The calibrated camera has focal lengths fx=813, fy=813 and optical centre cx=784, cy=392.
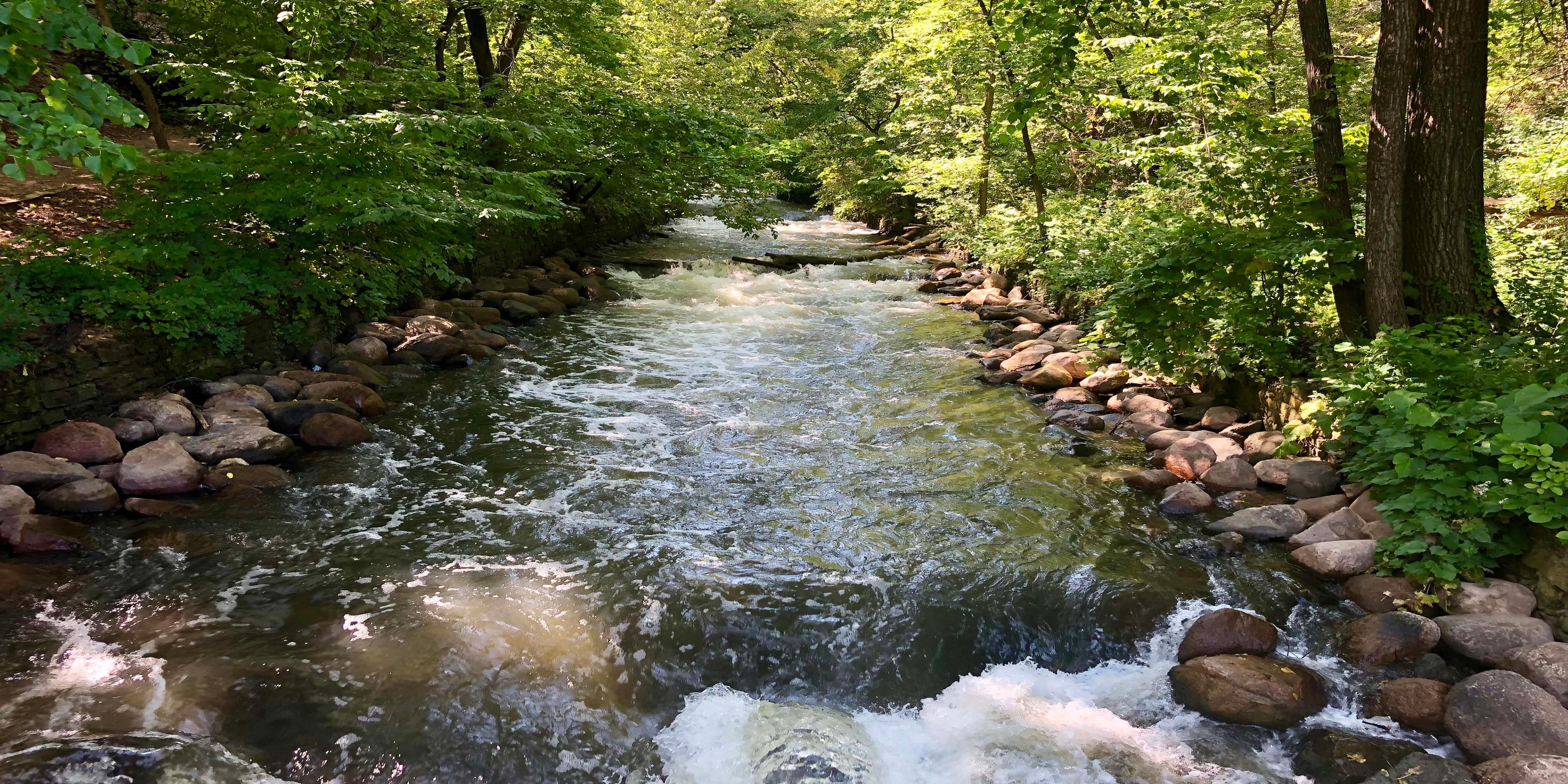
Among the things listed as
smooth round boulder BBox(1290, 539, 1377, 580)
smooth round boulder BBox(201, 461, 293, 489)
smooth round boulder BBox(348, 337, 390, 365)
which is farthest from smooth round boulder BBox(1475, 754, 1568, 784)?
smooth round boulder BBox(348, 337, 390, 365)

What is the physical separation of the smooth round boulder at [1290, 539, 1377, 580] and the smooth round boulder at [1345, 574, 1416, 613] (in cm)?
12

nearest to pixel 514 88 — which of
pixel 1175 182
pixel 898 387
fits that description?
pixel 898 387

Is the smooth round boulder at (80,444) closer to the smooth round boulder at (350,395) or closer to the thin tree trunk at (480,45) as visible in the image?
the smooth round boulder at (350,395)

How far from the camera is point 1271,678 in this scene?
4152mm

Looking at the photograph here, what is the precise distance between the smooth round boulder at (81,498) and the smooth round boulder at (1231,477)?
804 centimetres

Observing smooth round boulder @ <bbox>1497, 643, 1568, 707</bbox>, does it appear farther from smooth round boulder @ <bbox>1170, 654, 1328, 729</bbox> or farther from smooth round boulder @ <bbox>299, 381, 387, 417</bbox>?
smooth round boulder @ <bbox>299, 381, 387, 417</bbox>

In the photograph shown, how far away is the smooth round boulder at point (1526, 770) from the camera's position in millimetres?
3320

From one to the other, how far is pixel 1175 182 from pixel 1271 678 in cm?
531

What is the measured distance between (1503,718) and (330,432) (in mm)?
7938

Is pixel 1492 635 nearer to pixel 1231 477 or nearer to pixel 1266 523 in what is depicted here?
pixel 1266 523

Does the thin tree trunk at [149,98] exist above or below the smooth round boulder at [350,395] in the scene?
above

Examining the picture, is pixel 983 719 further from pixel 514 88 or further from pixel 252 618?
pixel 514 88

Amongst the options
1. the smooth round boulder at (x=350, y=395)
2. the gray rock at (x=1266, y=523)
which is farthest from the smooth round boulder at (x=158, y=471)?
the gray rock at (x=1266, y=523)

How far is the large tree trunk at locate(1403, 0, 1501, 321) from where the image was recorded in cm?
566
